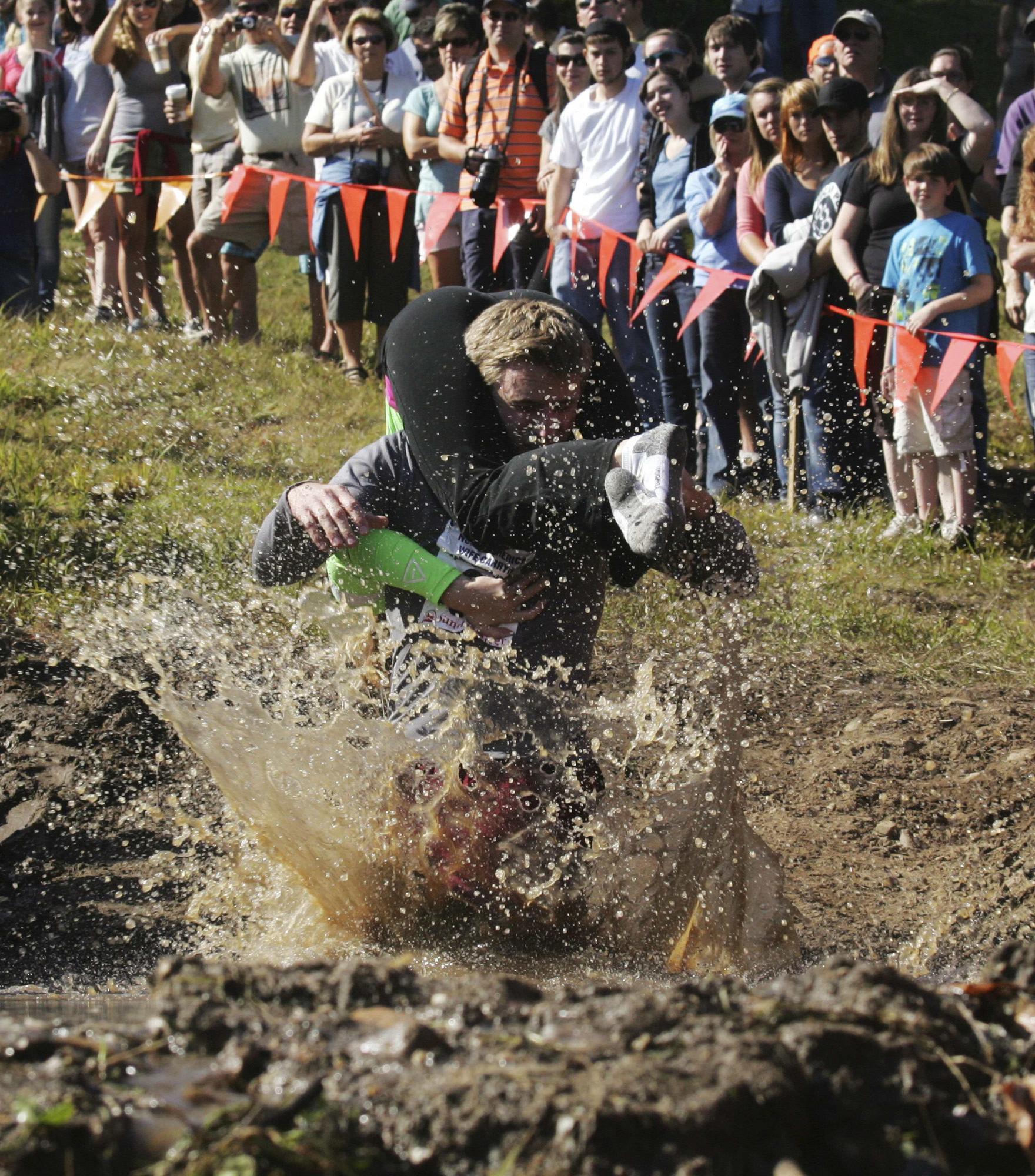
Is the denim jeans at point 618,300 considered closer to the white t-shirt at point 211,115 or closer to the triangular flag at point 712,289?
the triangular flag at point 712,289

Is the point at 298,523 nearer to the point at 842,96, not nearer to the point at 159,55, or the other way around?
the point at 842,96

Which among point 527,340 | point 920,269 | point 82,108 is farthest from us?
point 82,108

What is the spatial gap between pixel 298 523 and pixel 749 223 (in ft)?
14.5

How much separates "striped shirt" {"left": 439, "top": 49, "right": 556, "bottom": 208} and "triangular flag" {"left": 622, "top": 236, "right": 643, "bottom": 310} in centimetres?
95

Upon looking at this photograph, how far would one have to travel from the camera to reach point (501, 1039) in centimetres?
207

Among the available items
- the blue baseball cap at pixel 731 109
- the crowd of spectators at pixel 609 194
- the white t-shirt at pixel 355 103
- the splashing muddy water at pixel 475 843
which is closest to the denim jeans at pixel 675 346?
the crowd of spectators at pixel 609 194

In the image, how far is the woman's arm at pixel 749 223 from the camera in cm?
747

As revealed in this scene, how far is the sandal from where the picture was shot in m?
9.75

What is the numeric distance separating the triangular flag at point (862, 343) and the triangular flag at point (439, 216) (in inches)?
116

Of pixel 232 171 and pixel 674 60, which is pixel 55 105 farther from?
pixel 674 60

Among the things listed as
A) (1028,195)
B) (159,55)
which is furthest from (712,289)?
(159,55)

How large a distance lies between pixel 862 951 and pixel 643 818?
751 mm

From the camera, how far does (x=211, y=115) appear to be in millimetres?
9969

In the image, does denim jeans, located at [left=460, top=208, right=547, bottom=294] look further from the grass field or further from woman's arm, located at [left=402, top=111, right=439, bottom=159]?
the grass field
